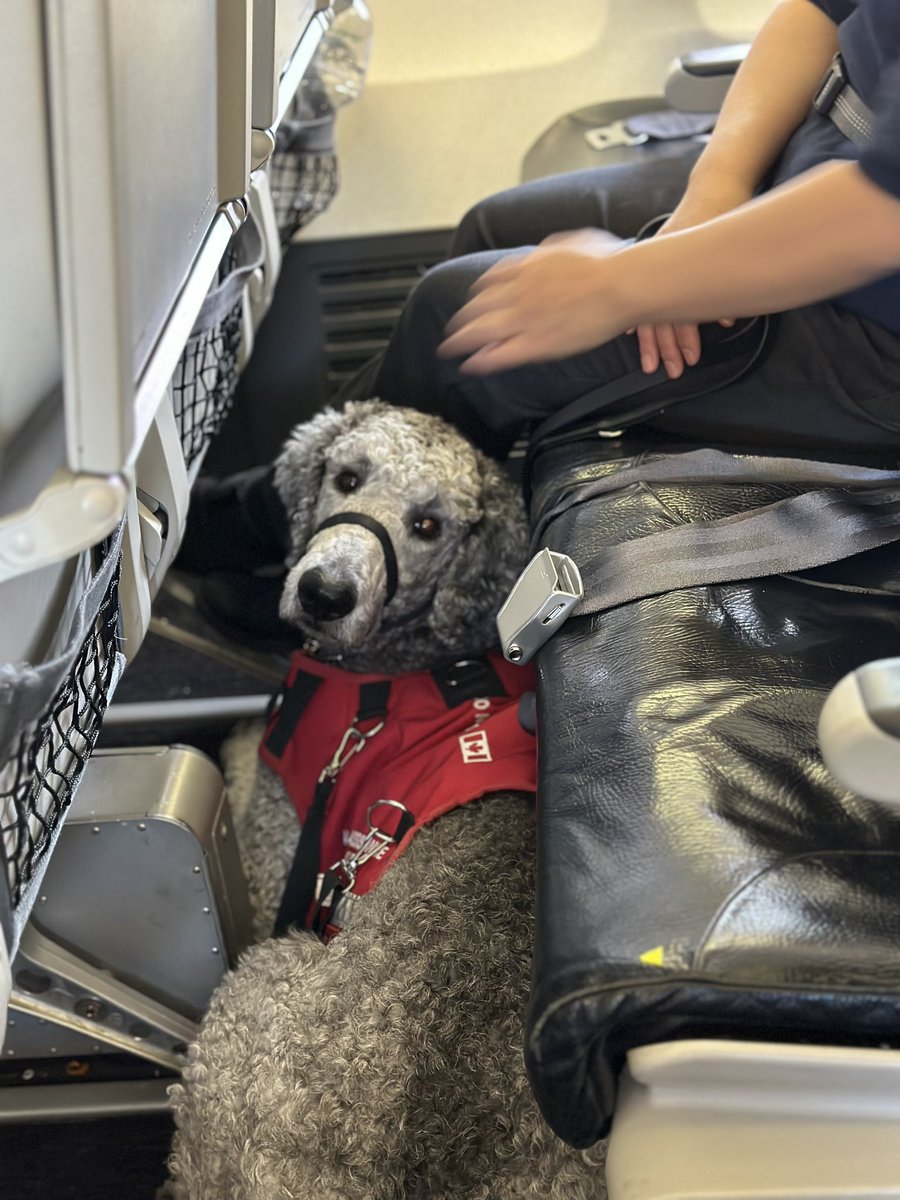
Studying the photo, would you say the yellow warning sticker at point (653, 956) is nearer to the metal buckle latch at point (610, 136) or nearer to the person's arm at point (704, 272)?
the person's arm at point (704, 272)

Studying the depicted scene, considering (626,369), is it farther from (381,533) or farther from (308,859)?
(308,859)

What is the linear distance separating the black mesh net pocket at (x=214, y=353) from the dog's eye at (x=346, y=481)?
0.48 feet

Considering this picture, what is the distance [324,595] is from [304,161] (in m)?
0.80

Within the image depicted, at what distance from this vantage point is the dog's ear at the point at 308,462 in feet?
3.87

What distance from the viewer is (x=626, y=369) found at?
987mm

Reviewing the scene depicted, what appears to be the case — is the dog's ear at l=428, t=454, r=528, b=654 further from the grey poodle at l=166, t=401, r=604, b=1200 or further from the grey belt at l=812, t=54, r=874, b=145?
the grey belt at l=812, t=54, r=874, b=145

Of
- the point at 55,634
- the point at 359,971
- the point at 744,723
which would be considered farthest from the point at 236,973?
the point at 744,723

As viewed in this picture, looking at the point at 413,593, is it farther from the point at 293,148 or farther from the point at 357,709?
the point at 293,148

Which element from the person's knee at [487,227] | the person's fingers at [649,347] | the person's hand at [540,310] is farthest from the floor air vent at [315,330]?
the person's fingers at [649,347]

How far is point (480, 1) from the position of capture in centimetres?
196

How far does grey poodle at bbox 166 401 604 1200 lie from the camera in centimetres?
74


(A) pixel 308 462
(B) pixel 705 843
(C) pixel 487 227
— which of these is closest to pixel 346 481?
(A) pixel 308 462

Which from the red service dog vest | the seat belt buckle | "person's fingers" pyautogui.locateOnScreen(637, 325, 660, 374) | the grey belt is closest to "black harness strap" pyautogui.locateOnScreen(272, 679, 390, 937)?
the red service dog vest

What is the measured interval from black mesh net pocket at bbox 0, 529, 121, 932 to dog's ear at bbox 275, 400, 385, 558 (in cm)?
47
